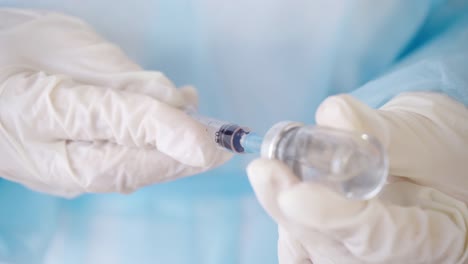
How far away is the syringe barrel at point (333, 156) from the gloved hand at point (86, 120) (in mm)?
209

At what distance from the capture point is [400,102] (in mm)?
580

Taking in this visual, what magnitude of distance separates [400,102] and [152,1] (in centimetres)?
49

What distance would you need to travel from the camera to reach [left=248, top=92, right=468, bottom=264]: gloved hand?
0.39 m

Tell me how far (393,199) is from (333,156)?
0.14m

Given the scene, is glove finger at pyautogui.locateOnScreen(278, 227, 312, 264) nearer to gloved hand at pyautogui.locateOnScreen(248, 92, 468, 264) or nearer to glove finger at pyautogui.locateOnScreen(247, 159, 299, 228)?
gloved hand at pyautogui.locateOnScreen(248, 92, 468, 264)

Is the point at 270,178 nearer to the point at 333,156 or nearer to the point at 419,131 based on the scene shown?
the point at 333,156

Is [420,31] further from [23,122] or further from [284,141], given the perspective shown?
[23,122]

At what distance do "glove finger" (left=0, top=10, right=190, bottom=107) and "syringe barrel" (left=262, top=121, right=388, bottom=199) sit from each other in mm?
305

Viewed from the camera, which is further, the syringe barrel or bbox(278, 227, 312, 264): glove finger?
bbox(278, 227, 312, 264): glove finger

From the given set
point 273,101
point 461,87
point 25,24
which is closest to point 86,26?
point 25,24

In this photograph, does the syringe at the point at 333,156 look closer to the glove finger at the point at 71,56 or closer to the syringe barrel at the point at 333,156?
the syringe barrel at the point at 333,156

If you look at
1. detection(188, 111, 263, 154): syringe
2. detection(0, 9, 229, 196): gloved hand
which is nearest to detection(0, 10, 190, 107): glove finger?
detection(0, 9, 229, 196): gloved hand

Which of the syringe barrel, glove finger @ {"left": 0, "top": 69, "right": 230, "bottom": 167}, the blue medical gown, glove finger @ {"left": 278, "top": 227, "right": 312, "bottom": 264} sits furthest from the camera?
the blue medical gown

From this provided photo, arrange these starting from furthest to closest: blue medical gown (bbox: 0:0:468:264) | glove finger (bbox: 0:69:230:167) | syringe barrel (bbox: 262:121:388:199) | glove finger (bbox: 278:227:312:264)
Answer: blue medical gown (bbox: 0:0:468:264), glove finger (bbox: 0:69:230:167), glove finger (bbox: 278:227:312:264), syringe barrel (bbox: 262:121:388:199)
